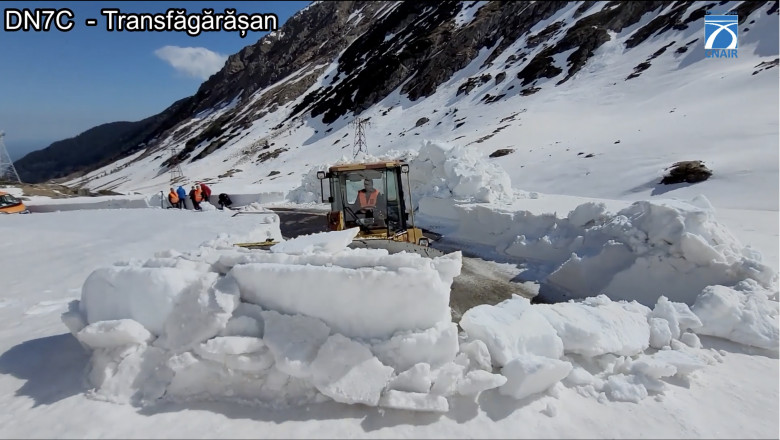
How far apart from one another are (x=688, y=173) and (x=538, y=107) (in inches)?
919

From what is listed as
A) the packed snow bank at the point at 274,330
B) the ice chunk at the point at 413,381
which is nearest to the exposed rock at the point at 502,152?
the packed snow bank at the point at 274,330

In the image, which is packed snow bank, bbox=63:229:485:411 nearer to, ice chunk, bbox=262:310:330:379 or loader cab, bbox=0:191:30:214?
ice chunk, bbox=262:310:330:379

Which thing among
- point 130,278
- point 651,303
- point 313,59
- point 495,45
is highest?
point 313,59

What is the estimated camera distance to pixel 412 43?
227ft

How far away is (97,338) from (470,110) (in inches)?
1775

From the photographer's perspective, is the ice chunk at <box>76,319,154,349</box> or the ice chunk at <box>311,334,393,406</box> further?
the ice chunk at <box>76,319,154,349</box>

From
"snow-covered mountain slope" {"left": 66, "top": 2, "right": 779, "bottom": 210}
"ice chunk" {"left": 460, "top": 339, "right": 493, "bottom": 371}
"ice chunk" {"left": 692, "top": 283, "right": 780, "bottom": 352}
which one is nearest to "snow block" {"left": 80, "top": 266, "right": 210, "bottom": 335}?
"ice chunk" {"left": 460, "top": 339, "right": 493, "bottom": 371}

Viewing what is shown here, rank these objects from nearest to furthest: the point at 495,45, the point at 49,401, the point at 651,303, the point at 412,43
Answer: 1. the point at 49,401
2. the point at 651,303
3. the point at 495,45
4. the point at 412,43

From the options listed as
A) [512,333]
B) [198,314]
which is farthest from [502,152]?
[198,314]

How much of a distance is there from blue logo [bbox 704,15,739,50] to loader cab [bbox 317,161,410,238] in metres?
36.8

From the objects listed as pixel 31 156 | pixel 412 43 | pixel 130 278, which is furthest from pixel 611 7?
pixel 31 156

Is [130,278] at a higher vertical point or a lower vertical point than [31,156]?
lower

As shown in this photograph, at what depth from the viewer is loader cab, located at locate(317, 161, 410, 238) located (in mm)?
7242

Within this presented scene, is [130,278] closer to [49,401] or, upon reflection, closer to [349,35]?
[49,401]
